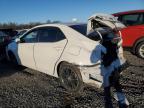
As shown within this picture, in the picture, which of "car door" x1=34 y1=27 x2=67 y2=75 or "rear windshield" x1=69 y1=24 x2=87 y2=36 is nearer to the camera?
"rear windshield" x1=69 y1=24 x2=87 y2=36

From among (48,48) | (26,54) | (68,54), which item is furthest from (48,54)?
(26,54)

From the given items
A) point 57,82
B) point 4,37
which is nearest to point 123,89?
point 57,82

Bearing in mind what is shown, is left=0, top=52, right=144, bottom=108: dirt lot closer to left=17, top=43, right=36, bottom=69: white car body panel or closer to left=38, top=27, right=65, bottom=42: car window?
left=17, top=43, right=36, bottom=69: white car body panel

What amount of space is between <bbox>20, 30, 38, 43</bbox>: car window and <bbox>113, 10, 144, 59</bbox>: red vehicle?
3758 mm

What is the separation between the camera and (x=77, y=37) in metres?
6.47

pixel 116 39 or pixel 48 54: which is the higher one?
pixel 116 39

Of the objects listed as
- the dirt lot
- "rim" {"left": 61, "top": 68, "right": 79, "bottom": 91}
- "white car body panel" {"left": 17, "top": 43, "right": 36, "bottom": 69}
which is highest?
"white car body panel" {"left": 17, "top": 43, "right": 36, "bottom": 69}

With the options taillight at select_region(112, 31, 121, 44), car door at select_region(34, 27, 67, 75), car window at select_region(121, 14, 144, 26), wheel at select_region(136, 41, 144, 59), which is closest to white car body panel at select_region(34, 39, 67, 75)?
car door at select_region(34, 27, 67, 75)

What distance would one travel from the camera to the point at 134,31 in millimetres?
10164

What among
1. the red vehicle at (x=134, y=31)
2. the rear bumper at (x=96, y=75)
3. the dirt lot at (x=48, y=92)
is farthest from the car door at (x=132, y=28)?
the rear bumper at (x=96, y=75)

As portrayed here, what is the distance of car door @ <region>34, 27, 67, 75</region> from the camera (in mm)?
6791

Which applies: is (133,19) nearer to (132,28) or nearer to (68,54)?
(132,28)

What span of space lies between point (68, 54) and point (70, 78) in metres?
0.58

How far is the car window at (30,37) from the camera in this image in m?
7.82
